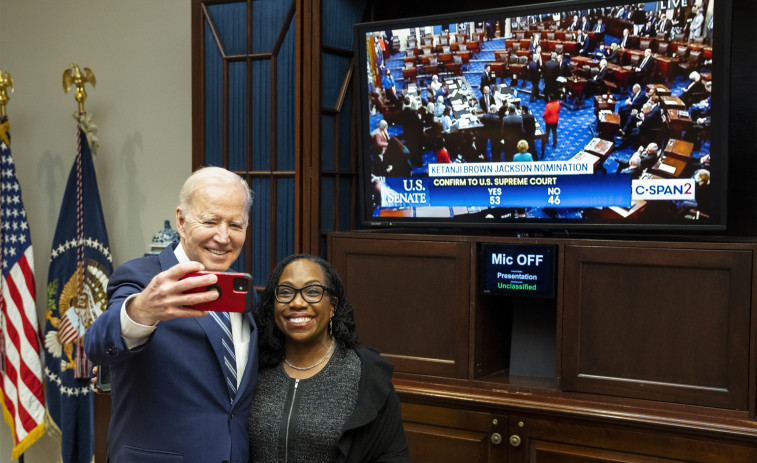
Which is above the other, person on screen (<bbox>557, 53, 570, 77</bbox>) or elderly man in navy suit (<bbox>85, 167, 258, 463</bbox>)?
person on screen (<bbox>557, 53, 570, 77</bbox>)

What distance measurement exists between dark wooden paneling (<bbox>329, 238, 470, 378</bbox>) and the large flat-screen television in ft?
0.61

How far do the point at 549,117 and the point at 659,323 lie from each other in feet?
2.67

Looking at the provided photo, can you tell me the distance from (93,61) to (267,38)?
1.54 meters

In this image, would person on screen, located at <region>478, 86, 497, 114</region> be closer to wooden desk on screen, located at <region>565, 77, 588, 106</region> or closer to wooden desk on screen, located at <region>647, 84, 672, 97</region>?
wooden desk on screen, located at <region>565, 77, 588, 106</region>

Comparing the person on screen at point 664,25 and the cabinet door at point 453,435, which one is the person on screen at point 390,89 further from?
the cabinet door at point 453,435

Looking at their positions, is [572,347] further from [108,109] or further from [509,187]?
[108,109]

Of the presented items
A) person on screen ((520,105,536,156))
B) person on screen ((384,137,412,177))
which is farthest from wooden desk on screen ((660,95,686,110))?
person on screen ((384,137,412,177))

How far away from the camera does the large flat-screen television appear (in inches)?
106

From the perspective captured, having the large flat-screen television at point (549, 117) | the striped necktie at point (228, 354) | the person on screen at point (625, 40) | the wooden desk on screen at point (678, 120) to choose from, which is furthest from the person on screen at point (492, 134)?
the striped necktie at point (228, 354)

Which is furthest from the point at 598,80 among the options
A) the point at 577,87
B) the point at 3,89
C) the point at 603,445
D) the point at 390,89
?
the point at 3,89

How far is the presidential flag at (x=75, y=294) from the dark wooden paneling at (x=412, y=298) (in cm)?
161

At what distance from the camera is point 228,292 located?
153 centimetres

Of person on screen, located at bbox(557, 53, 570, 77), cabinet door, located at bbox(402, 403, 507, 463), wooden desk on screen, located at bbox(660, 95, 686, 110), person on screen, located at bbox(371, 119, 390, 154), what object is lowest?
cabinet door, located at bbox(402, 403, 507, 463)

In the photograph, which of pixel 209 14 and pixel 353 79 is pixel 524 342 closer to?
pixel 353 79
